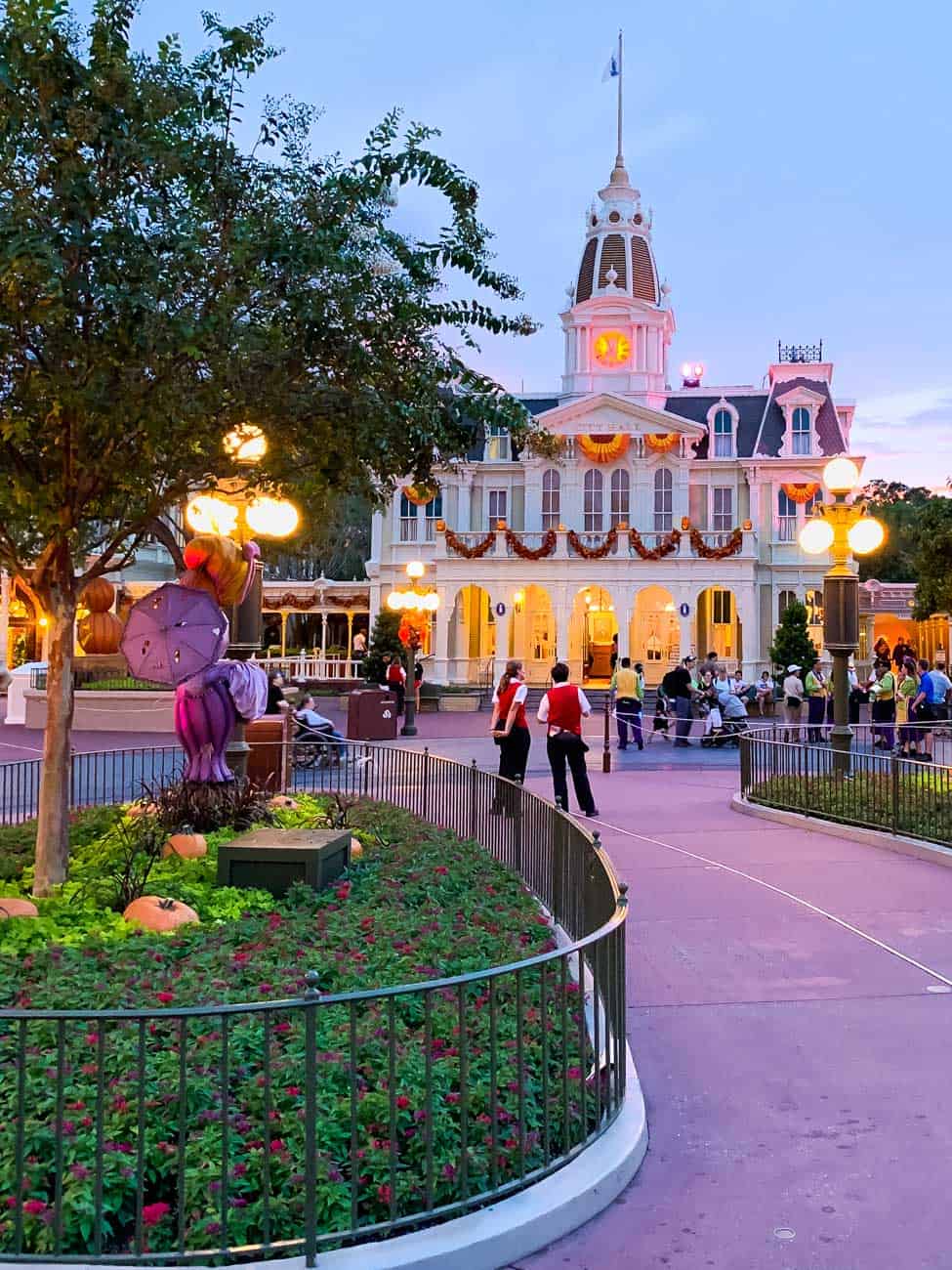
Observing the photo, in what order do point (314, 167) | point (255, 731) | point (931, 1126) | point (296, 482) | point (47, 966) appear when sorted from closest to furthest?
1. point (931, 1126)
2. point (47, 966)
3. point (314, 167)
4. point (296, 482)
5. point (255, 731)

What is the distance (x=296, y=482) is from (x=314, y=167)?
257cm

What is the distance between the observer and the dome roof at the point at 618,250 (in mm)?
47812

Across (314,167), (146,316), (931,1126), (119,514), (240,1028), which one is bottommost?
(931,1126)

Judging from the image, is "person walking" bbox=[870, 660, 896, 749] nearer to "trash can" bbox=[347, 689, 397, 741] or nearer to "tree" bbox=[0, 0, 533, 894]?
"trash can" bbox=[347, 689, 397, 741]

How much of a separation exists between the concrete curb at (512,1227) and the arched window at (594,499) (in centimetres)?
4031

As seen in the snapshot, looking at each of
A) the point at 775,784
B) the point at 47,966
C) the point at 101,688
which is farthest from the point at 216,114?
the point at 101,688

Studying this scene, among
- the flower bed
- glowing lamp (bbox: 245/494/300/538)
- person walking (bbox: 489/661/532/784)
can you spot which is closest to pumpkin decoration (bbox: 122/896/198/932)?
the flower bed

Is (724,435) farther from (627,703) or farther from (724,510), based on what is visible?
(627,703)

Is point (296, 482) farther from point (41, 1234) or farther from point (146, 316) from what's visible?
point (41, 1234)

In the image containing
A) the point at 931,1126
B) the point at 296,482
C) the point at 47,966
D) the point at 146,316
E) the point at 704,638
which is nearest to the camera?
the point at 931,1126

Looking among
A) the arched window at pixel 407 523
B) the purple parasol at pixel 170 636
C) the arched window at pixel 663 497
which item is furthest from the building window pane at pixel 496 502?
the purple parasol at pixel 170 636

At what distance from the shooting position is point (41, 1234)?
3693 millimetres

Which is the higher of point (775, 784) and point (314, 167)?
point (314, 167)

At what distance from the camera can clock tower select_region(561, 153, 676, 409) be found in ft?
152
